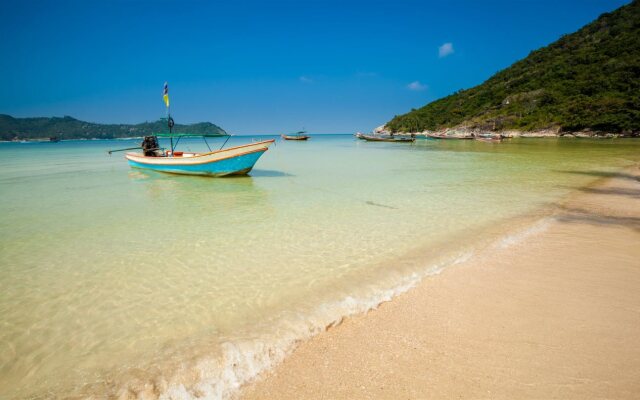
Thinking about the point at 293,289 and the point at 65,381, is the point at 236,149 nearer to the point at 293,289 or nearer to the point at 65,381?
the point at 293,289

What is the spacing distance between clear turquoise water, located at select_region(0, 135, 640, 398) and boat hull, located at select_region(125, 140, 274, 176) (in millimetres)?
4200

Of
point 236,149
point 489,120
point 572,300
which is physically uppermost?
point 489,120

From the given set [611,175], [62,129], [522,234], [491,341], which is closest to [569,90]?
[611,175]

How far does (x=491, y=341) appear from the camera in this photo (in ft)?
10.6

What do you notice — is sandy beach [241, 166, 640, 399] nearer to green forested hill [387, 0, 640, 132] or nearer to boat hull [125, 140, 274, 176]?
boat hull [125, 140, 274, 176]

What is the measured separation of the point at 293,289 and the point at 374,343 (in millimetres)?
1855

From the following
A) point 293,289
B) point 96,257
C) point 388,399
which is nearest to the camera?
point 388,399

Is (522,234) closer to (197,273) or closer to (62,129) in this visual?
(197,273)

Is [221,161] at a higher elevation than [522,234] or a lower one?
higher

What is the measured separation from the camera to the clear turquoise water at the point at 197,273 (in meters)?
3.27

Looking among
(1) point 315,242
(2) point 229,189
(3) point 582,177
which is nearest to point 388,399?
(1) point 315,242

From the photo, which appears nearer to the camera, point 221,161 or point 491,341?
point 491,341

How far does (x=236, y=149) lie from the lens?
16.0 meters

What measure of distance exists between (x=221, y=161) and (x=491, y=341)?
15.4 meters
